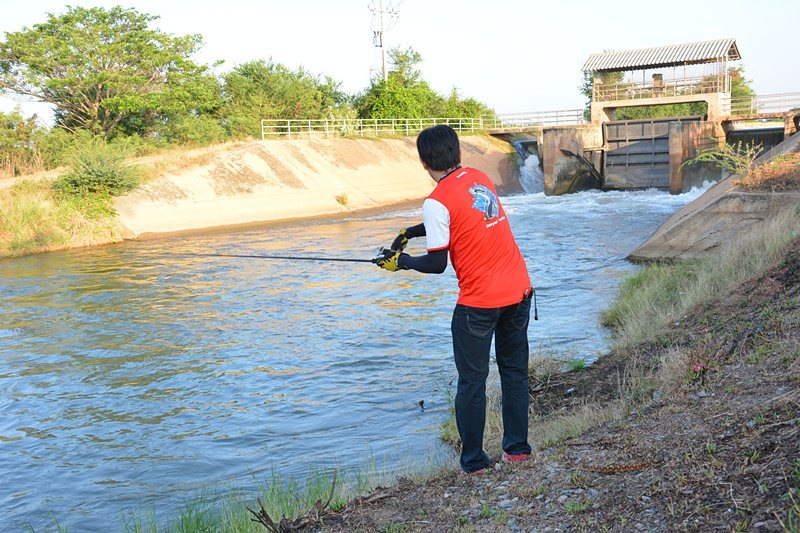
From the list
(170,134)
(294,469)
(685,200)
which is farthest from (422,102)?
(294,469)

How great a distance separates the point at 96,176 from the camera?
23750 mm

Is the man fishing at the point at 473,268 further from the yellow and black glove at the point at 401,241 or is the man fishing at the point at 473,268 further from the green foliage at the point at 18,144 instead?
the green foliage at the point at 18,144

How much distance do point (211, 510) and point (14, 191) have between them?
20.8 m

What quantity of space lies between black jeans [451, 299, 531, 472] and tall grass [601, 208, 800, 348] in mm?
3366

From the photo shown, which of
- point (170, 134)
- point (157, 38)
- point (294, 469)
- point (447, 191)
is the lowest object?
point (294, 469)

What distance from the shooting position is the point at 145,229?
78.8ft

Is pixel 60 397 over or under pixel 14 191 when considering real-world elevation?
under

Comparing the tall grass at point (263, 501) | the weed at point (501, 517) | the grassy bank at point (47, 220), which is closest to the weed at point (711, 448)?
the weed at point (501, 517)

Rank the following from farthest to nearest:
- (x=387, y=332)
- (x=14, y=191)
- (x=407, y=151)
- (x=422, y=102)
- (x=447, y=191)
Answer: (x=422, y=102), (x=407, y=151), (x=14, y=191), (x=387, y=332), (x=447, y=191)

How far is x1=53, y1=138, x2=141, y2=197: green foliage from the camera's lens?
2364 cm

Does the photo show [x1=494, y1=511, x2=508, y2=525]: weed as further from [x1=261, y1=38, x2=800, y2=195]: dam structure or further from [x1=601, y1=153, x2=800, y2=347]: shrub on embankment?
[x1=261, y1=38, x2=800, y2=195]: dam structure

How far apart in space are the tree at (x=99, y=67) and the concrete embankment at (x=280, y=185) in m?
Answer: 5.47

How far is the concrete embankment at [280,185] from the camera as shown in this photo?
25109 mm

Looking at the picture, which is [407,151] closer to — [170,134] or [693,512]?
[170,134]
